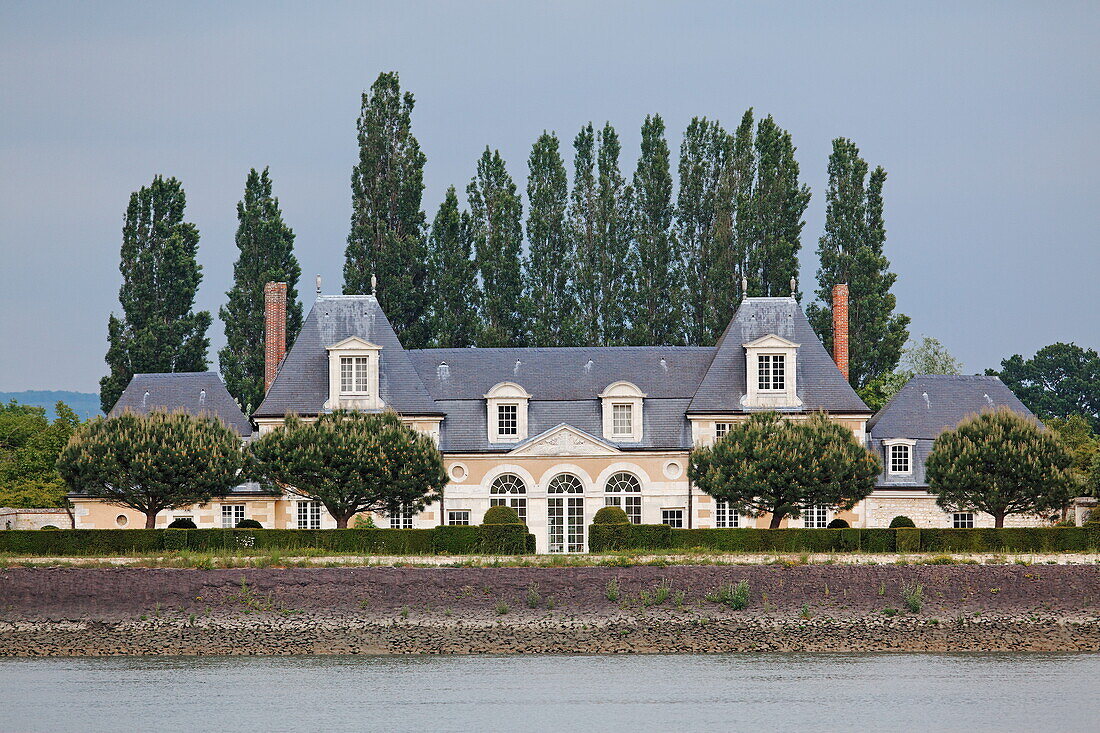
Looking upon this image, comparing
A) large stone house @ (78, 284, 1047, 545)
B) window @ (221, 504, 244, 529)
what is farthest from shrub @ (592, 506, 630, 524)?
window @ (221, 504, 244, 529)

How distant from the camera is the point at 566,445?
58875mm

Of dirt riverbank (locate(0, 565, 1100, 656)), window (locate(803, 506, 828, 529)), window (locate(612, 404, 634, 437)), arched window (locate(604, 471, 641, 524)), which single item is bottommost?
dirt riverbank (locate(0, 565, 1100, 656))

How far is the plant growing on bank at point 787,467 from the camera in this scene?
173 feet

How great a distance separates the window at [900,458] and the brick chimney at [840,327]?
4522mm

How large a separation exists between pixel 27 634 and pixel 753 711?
1978 cm

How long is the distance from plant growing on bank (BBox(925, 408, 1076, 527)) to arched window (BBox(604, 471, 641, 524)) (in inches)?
409

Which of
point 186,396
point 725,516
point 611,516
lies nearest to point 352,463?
point 611,516

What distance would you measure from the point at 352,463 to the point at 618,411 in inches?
458

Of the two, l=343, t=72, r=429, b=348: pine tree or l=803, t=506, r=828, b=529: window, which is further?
l=343, t=72, r=429, b=348: pine tree

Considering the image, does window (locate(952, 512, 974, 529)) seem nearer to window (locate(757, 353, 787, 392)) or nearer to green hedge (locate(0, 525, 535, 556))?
window (locate(757, 353, 787, 392))

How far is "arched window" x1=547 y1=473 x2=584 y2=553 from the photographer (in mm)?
58719

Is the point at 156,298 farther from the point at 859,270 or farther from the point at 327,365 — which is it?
the point at 859,270

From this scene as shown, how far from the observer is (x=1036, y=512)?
2112 inches

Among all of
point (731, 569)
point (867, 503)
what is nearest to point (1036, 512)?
point (867, 503)
